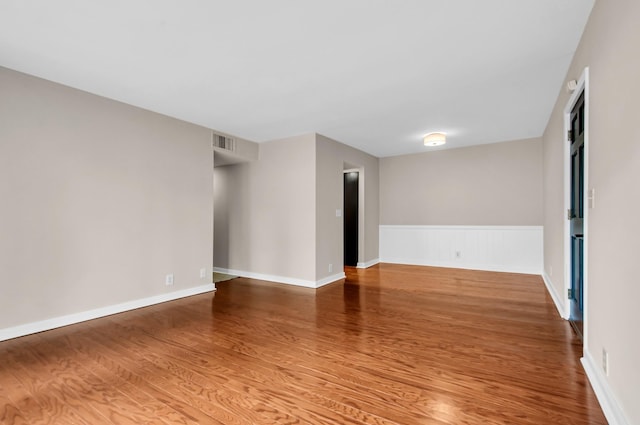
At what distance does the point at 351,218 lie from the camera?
6.55 meters

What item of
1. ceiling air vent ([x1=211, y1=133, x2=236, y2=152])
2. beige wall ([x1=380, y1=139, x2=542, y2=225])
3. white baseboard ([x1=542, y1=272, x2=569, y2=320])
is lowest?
white baseboard ([x1=542, y1=272, x2=569, y2=320])

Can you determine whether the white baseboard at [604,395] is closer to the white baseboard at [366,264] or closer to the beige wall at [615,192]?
the beige wall at [615,192]

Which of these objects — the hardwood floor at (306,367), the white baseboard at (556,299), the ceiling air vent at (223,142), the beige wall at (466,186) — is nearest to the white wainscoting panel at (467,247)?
the beige wall at (466,186)

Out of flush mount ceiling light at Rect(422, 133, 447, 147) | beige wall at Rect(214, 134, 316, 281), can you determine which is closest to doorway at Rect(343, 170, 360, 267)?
flush mount ceiling light at Rect(422, 133, 447, 147)

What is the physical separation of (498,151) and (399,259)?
9.65 feet

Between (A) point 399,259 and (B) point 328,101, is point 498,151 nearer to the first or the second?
(A) point 399,259

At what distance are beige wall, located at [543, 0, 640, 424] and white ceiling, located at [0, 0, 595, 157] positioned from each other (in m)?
0.50

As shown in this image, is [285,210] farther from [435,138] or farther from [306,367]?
[306,367]

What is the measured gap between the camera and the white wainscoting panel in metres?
5.45

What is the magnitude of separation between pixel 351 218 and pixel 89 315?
4.71 m

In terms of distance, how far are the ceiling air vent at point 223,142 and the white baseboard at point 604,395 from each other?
4773 millimetres

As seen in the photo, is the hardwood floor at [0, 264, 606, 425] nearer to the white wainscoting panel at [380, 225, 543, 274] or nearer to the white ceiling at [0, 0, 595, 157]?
the white wainscoting panel at [380, 225, 543, 274]

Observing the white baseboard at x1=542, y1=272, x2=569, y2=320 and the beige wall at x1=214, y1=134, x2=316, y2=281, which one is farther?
the beige wall at x1=214, y1=134, x2=316, y2=281

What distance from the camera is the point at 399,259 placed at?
264 inches
